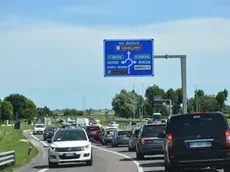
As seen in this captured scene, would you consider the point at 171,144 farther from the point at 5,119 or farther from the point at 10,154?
the point at 5,119

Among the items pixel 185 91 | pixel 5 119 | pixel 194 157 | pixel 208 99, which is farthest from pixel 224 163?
pixel 5 119

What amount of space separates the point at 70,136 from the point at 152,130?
4.64 meters

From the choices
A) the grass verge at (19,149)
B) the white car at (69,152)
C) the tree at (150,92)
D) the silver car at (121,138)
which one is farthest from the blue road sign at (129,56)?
the tree at (150,92)

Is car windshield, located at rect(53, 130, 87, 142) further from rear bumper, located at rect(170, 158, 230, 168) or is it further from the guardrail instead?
rear bumper, located at rect(170, 158, 230, 168)

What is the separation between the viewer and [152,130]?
1126 inches

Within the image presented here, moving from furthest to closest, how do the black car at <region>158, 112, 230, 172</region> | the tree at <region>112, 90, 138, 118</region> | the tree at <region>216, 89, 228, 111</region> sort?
1. the tree at <region>112, 90, 138, 118</region>
2. the tree at <region>216, 89, 228, 111</region>
3. the black car at <region>158, 112, 230, 172</region>

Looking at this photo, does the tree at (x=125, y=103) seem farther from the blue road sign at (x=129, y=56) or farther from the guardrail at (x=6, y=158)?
the guardrail at (x=6, y=158)

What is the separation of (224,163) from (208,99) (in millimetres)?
128053

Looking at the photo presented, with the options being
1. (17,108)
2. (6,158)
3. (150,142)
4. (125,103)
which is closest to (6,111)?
(17,108)

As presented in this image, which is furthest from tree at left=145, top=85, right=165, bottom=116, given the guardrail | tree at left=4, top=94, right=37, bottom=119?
the guardrail

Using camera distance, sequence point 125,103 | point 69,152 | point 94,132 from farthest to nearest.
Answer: point 125,103, point 94,132, point 69,152

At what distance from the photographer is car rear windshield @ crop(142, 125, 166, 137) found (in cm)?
Answer: 2847

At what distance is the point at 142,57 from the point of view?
36781mm

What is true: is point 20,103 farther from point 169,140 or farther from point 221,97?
point 169,140
